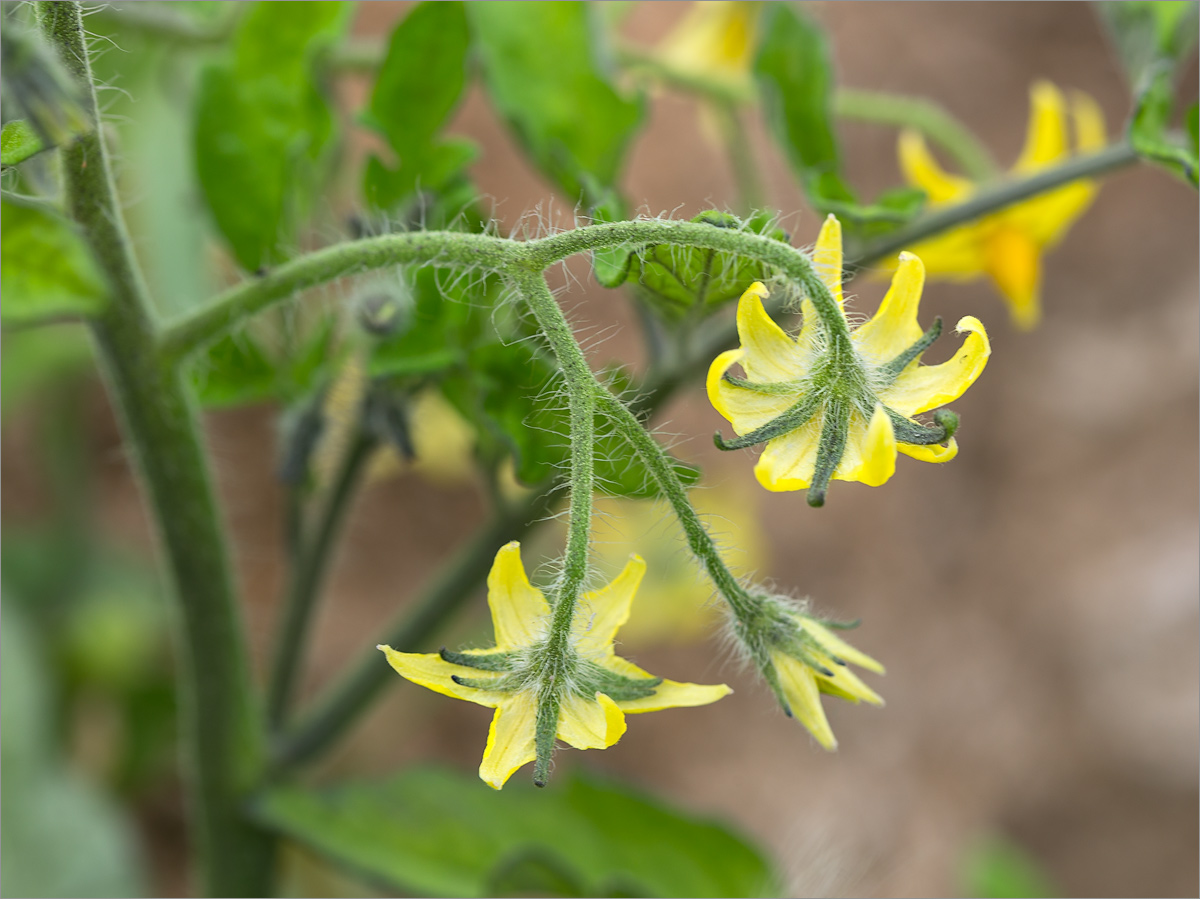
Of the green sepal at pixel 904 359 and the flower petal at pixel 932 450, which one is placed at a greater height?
the green sepal at pixel 904 359

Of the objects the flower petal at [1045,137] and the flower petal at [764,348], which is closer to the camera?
the flower petal at [764,348]

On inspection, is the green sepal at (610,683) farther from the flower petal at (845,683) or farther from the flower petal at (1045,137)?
the flower petal at (1045,137)

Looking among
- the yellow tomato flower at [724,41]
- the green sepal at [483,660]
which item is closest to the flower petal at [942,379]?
the green sepal at [483,660]

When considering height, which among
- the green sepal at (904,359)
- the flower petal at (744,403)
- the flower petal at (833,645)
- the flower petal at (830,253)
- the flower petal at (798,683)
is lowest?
the flower petal at (798,683)

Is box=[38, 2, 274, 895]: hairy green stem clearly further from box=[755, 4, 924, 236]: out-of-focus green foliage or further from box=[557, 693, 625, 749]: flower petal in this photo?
box=[755, 4, 924, 236]: out-of-focus green foliage

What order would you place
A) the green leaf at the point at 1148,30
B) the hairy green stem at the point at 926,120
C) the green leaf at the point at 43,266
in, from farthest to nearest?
the hairy green stem at the point at 926,120 → the green leaf at the point at 1148,30 → the green leaf at the point at 43,266

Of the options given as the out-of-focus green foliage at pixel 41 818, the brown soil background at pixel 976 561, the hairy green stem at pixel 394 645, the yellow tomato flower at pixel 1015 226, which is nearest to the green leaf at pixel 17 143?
the hairy green stem at pixel 394 645

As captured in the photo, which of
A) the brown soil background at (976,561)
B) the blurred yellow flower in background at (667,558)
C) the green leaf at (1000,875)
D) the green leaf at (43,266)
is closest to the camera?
the green leaf at (43,266)

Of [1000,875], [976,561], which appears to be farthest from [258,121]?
[976,561]

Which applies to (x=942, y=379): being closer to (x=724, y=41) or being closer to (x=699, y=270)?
(x=699, y=270)
